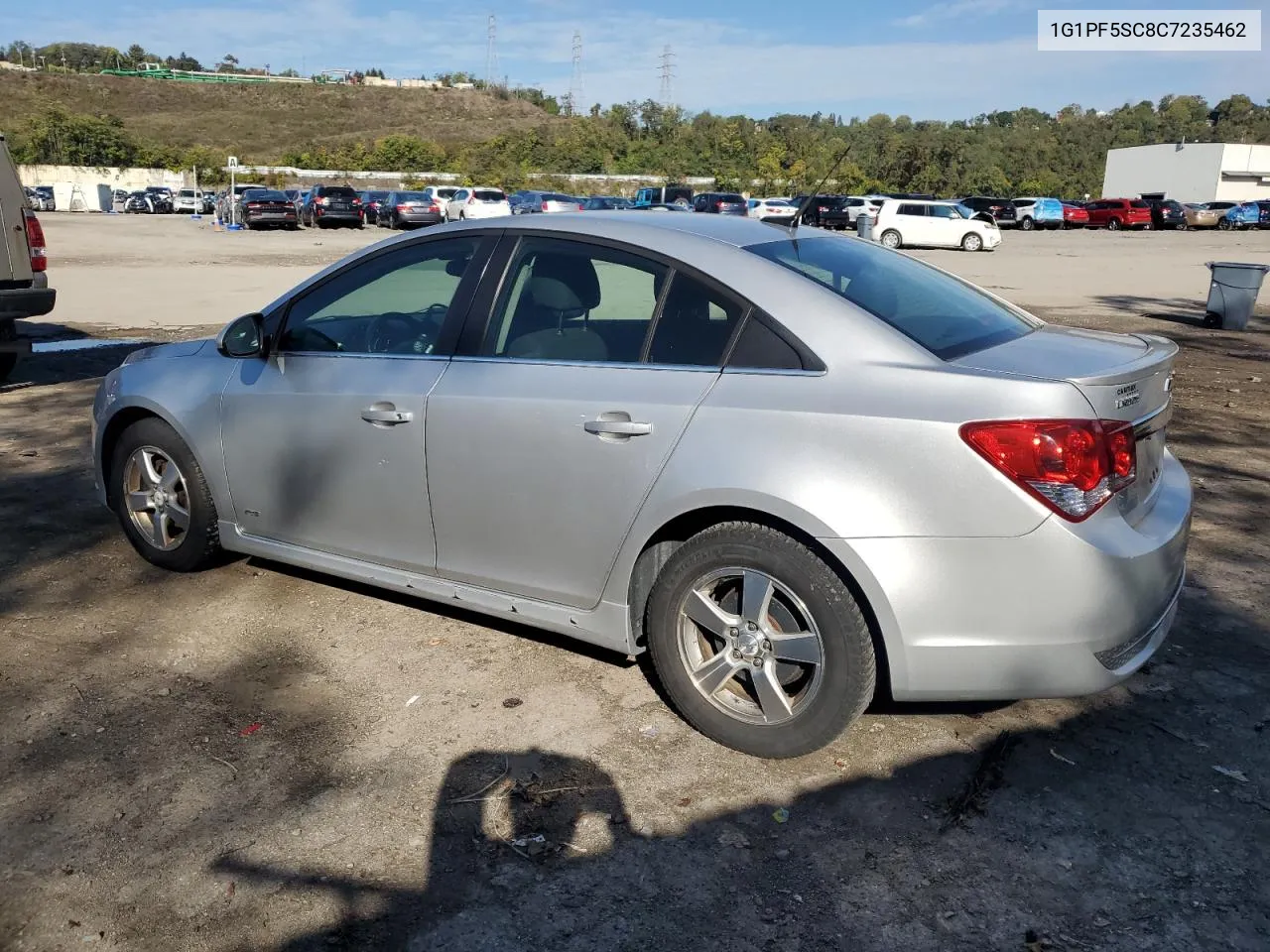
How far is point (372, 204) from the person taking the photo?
153 ft

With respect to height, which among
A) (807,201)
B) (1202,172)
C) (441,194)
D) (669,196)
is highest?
(1202,172)

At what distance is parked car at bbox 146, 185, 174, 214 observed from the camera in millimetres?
59125

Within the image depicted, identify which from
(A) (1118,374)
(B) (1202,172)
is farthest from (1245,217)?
(A) (1118,374)

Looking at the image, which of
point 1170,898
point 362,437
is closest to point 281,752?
point 362,437

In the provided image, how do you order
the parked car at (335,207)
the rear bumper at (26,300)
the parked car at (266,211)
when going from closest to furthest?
the rear bumper at (26,300)
the parked car at (266,211)
the parked car at (335,207)

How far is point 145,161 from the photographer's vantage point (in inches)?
3219

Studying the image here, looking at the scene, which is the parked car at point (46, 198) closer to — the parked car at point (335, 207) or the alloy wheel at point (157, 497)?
the parked car at point (335, 207)

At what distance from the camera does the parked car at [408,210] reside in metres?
42.8

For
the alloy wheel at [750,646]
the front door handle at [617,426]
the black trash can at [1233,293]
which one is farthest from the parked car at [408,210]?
the alloy wheel at [750,646]

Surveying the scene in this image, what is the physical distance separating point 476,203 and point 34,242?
34067mm

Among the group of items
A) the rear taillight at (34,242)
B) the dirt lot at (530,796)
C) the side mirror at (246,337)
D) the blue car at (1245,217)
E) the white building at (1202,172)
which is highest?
the white building at (1202,172)

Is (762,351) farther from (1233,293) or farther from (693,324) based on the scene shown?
(1233,293)

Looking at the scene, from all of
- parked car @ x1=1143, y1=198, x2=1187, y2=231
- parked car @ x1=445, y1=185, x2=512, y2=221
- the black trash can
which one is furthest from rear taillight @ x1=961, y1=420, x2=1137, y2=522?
parked car @ x1=1143, y1=198, x2=1187, y2=231

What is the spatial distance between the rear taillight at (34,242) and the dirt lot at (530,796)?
16.6 ft
